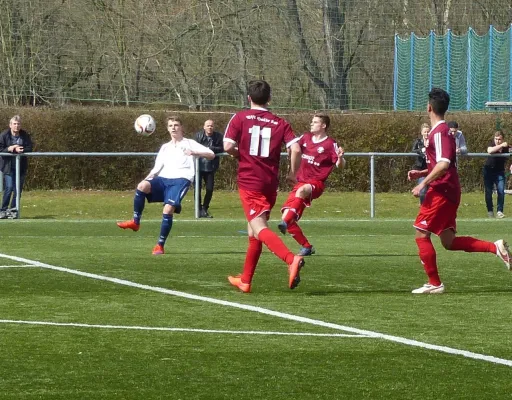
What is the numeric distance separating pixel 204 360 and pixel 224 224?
14.9 metres

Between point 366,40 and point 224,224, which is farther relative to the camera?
point 366,40

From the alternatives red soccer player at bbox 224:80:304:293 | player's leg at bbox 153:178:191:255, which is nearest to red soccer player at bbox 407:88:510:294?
red soccer player at bbox 224:80:304:293

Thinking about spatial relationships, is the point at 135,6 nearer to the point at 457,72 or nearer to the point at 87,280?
the point at 457,72

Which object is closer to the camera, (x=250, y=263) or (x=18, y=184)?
(x=250, y=263)

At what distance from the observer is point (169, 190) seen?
15172 mm

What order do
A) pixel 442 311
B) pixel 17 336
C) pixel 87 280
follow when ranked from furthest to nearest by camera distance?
pixel 87 280 < pixel 442 311 < pixel 17 336

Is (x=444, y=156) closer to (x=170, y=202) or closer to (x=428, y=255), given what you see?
(x=428, y=255)

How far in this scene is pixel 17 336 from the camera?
8117 mm

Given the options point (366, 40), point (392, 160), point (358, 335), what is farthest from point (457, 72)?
point (358, 335)

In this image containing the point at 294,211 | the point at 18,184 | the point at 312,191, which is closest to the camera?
the point at 294,211

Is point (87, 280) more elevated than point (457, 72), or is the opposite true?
point (457, 72)

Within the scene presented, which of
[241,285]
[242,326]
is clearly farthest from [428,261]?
→ [242,326]

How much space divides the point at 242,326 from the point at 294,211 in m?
4.92

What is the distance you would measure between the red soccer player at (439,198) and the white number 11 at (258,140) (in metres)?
1.32
